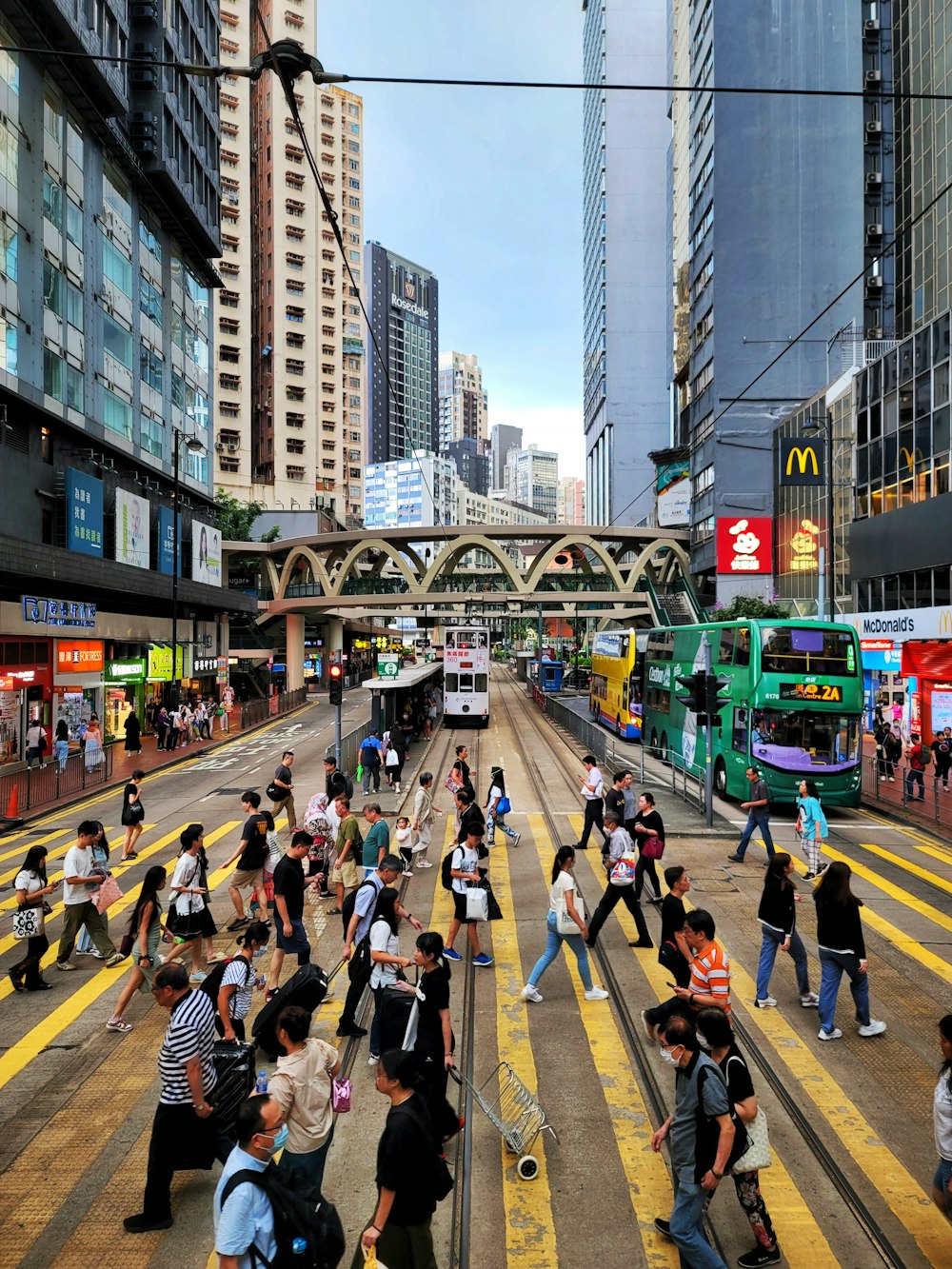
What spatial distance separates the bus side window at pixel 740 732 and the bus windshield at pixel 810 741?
0.66m

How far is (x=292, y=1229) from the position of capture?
3789 mm

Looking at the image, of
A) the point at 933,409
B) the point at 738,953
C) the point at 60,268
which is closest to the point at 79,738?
the point at 60,268

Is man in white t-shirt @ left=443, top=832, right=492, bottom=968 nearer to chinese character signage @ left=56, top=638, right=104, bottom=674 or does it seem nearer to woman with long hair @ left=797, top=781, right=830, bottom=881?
woman with long hair @ left=797, top=781, right=830, bottom=881

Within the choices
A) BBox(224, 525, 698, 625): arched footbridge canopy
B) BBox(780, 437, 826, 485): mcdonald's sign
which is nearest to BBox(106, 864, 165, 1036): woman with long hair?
BBox(780, 437, 826, 485): mcdonald's sign

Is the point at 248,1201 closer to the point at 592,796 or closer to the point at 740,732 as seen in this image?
the point at 592,796

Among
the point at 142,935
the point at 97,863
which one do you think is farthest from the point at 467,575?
the point at 142,935

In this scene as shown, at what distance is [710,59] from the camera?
2181 inches

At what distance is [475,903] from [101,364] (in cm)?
3282

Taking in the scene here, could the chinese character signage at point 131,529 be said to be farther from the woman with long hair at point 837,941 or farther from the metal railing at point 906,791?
the woman with long hair at point 837,941

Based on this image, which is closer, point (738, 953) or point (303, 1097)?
point (303, 1097)

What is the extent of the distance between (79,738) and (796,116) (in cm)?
5789

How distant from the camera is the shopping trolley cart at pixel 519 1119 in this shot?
5.50 m

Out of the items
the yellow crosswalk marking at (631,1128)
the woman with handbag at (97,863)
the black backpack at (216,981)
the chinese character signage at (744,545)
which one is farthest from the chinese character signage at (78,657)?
the chinese character signage at (744,545)

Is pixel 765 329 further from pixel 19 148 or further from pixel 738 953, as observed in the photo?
pixel 738 953
